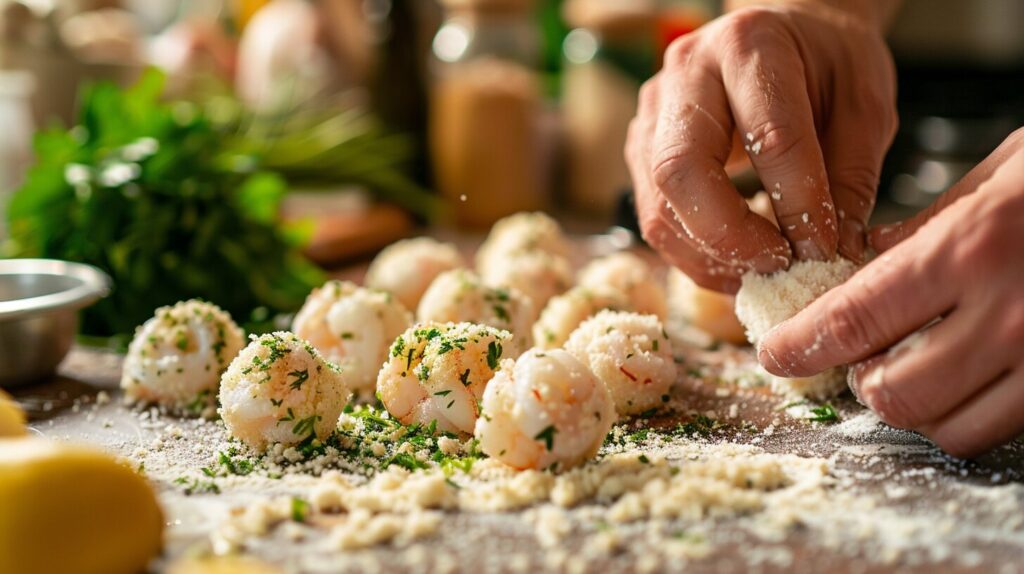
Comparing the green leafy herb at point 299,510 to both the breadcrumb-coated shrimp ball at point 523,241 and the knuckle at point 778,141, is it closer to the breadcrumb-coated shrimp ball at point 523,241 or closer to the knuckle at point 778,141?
the knuckle at point 778,141

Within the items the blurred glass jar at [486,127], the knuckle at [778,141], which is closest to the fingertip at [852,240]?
the knuckle at [778,141]

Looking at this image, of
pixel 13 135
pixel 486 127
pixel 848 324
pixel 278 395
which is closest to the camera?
pixel 848 324

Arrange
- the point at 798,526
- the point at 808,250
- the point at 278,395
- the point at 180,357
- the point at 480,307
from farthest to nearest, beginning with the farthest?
1. the point at 480,307
2. the point at 180,357
3. the point at 808,250
4. the point at 278,395
5. the point at 798,526

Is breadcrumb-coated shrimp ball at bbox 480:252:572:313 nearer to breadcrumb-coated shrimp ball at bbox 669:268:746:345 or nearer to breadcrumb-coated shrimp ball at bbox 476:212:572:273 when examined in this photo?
breadcrumb-coated shrimp ball at bbox 476:212:572:273

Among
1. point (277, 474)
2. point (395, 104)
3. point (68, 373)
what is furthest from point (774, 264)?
point (395, 104)

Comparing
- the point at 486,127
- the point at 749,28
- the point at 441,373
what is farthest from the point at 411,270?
the point at 486,127

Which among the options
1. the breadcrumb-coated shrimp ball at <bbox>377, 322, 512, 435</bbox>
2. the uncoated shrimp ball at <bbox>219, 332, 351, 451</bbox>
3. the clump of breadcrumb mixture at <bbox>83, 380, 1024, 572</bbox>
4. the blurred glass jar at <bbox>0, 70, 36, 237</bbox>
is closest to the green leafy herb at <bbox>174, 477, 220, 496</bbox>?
the clump of breadcrumb mixture at <bbox>83, 380, 1024, 572</bbox>

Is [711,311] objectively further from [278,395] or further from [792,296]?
[278,395]
